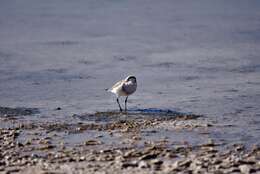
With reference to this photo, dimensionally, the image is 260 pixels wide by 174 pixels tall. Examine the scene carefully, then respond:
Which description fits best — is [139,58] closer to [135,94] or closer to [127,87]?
[135,94]

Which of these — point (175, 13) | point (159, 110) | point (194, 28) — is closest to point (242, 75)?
point (159, 110)

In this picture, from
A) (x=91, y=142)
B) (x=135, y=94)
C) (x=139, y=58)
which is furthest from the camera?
(x=139, y=58)

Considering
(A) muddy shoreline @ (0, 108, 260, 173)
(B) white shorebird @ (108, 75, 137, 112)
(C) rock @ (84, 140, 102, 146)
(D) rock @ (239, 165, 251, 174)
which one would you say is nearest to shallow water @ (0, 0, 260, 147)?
(B) white shorebird @ (108, 75, 137, 112)

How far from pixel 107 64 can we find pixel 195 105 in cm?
507

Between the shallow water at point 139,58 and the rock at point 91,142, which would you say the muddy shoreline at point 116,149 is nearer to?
the rock at point 91,142

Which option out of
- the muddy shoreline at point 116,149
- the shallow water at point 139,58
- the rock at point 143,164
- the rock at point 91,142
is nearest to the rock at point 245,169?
the muddy shoreline at point 116,149

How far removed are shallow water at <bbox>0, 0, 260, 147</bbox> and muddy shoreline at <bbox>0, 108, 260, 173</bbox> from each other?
1.62 feet

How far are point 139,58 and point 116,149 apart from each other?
8985 millimetres

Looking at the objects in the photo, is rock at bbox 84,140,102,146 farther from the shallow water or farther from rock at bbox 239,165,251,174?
rock at bbox 239,165,251,174

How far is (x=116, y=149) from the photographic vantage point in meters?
9.48

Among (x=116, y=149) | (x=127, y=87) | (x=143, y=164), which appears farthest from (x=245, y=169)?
(x=127, y=87)

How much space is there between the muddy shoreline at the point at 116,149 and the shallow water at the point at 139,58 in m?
0.49

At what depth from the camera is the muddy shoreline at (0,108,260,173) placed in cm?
830

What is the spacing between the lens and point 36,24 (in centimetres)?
2570
